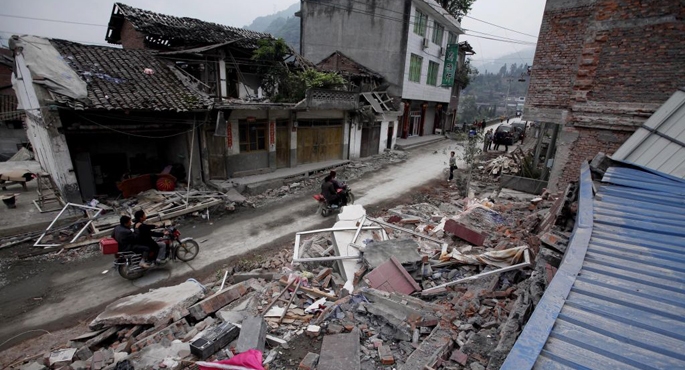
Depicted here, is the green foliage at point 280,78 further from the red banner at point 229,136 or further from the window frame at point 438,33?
the window frame at point 438,33

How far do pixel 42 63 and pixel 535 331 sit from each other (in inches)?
588

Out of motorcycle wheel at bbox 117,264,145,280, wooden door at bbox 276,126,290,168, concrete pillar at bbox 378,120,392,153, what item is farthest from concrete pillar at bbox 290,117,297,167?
motorcycle wheel at bbox 117,264,145,280

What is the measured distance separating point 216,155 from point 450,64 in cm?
2299

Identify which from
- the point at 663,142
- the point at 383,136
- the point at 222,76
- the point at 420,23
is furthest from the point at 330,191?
the point at 420,23

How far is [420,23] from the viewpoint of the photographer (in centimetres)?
2391

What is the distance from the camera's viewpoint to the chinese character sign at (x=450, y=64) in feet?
89.4

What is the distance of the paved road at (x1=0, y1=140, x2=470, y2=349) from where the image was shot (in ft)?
21.6

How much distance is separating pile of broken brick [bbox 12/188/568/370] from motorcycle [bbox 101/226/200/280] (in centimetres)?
127

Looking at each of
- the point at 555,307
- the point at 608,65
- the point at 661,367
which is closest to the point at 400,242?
the point at 555,307

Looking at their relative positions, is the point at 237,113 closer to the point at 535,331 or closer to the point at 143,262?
the point at 143,262

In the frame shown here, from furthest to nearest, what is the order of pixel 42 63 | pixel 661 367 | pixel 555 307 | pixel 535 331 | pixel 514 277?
pixel 42 63 → pixel 514 277 → pixel 555 307 → pixel 535 331 → pixel 661 367

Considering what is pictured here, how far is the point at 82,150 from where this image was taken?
11391mm

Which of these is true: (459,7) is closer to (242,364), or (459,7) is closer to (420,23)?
(420,23)

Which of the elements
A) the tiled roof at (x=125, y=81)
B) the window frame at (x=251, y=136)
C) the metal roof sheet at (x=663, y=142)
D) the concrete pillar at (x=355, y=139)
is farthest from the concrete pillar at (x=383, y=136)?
the metal roof sheet at (x=663, y=142)
